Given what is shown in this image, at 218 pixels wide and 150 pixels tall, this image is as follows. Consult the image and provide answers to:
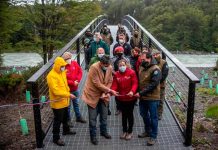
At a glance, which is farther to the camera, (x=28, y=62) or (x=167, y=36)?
(x=167, y=36)

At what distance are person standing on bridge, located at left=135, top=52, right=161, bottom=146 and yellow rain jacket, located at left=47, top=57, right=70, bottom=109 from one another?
1184mm

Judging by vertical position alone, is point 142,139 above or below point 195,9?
below

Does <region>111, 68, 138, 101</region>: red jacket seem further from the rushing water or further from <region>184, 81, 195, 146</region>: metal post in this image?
the rushing water

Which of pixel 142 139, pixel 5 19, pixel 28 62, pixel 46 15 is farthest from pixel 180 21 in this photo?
pixel 142 139

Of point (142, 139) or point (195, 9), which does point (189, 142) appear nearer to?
point (142, 139)

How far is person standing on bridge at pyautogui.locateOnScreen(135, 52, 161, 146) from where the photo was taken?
544cm

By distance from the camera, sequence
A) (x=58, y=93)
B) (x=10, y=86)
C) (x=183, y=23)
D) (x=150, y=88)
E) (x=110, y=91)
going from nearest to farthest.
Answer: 1. (x=58, y=93)
2. (x=150, y=88)
3. (x=110, y=91)
4. (x=10, y=86)
5. (x=183, y=23)

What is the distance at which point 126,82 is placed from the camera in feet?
18.5

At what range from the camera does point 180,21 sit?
2709 inches

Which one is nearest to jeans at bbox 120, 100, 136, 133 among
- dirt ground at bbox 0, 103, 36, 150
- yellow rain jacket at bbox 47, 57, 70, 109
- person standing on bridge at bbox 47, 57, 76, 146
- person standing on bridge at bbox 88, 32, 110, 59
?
person standing on bridge at bbox 47, 57, 76, 146

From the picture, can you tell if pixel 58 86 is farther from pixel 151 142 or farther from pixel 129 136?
pixel 151 142

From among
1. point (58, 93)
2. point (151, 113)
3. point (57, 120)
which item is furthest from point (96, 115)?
point (151, 113)

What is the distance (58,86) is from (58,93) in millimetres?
121

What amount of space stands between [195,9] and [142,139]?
66.7m
